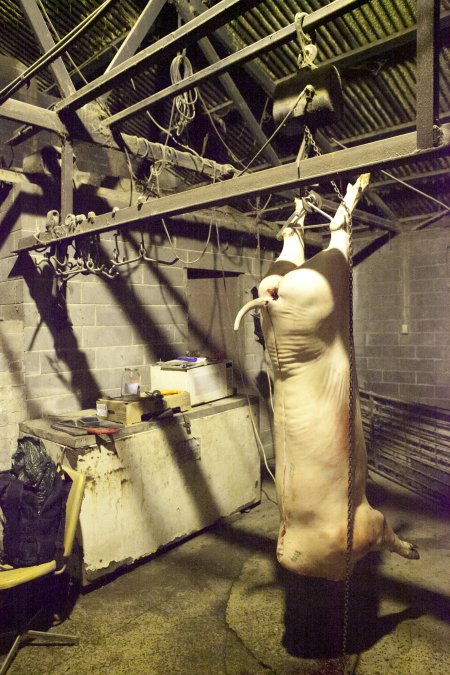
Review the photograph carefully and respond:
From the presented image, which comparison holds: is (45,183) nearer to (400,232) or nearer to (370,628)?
(370,628)

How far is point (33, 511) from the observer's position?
10.1 ft

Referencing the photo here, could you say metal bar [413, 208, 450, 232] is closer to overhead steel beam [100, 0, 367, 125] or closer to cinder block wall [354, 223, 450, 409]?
cinder block wall [354, 223, 450, 409]

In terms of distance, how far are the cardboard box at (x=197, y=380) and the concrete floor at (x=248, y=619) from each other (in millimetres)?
1472

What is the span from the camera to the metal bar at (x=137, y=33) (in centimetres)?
311

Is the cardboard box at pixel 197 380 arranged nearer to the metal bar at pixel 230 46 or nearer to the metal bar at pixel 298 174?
the metal bar at pixel 298 174

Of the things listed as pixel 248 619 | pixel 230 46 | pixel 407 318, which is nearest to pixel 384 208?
pixel 407 318

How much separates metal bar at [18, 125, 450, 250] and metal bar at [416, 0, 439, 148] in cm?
5

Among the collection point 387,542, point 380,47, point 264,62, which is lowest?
point 387,542

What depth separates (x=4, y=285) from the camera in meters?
4.44

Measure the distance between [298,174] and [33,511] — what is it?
266 centimetres

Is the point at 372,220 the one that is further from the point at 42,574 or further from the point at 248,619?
the point at 42,574

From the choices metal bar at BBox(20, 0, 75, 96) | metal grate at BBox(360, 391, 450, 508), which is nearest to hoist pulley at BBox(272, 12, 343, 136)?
metal bar at BBox(20, 0, 75, 96)

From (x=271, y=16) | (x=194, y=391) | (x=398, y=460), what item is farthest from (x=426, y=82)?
(x=398, y=460)

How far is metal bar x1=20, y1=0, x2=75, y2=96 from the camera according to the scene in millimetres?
3216
